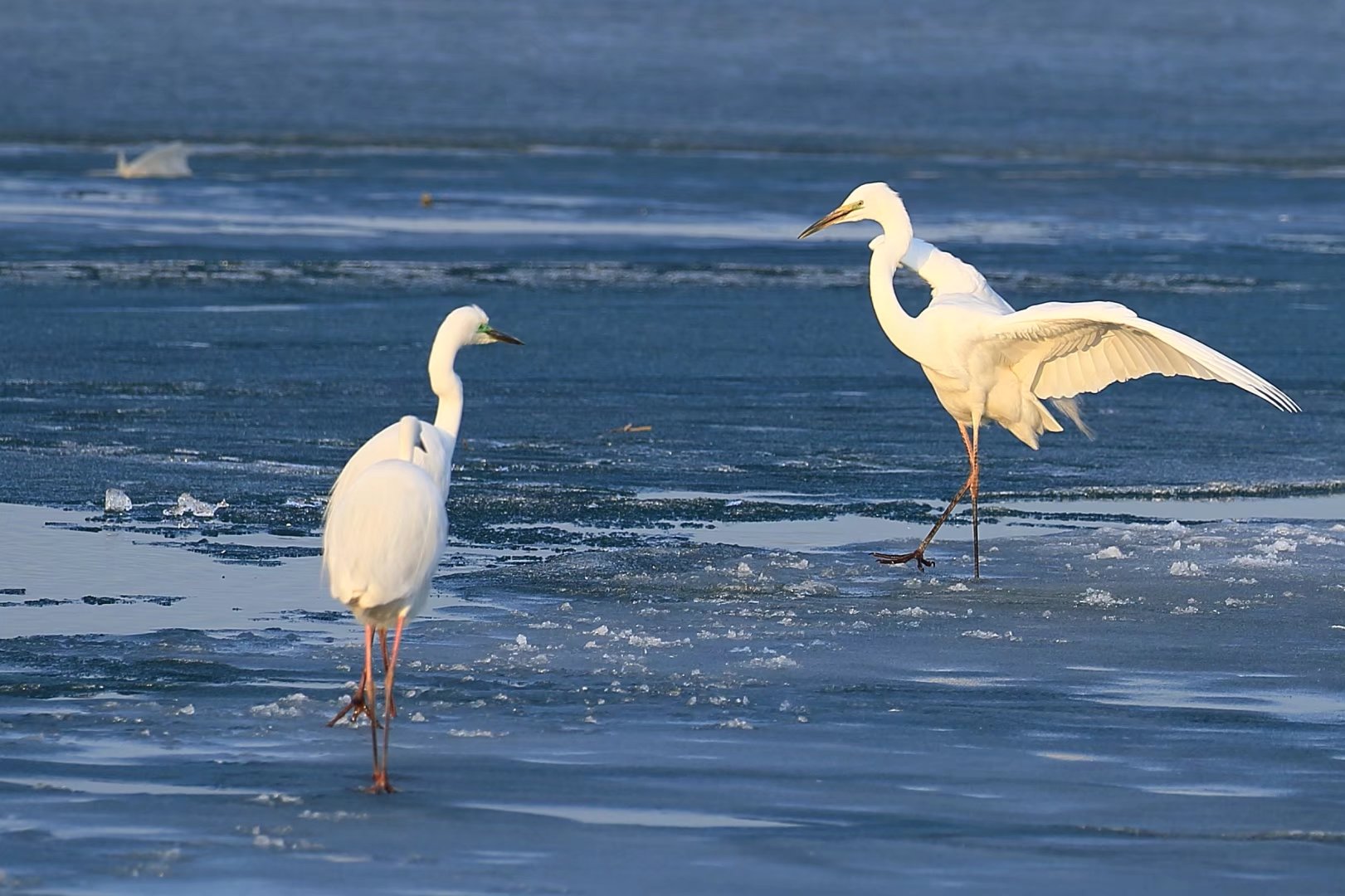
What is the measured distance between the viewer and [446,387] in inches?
319

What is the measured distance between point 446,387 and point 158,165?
21.2m

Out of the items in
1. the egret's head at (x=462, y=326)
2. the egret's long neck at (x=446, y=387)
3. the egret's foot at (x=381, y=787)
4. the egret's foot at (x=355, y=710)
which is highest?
the egret's head at (x=462, y=326)

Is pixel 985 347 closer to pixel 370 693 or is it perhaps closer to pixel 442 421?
pixel 442 421

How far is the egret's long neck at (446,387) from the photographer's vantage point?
8078mm

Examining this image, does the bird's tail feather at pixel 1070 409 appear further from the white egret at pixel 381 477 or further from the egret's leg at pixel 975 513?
the white egret at pixel 381 477

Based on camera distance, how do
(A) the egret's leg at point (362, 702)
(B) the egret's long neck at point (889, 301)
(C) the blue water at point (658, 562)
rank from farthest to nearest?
1. (B) the egret's long neck at point (889, 301)
2. (A) the egret's leg at point (362, 702)
3. (C) the blue water at point (658, 562)

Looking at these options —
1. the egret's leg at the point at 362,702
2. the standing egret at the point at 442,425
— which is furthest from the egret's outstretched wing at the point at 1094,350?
the egret's leg at the point at 362,702

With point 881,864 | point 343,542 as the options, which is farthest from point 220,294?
point 881,864

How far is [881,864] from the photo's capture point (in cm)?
599

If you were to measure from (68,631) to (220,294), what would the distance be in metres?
10.0

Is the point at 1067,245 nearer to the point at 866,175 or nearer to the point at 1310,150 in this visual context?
the point at 866,175

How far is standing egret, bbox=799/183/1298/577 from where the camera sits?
1023 centimetres

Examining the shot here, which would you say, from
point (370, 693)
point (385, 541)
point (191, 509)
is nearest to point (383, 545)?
point (385, 541)

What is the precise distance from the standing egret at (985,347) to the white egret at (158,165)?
18.4 m
